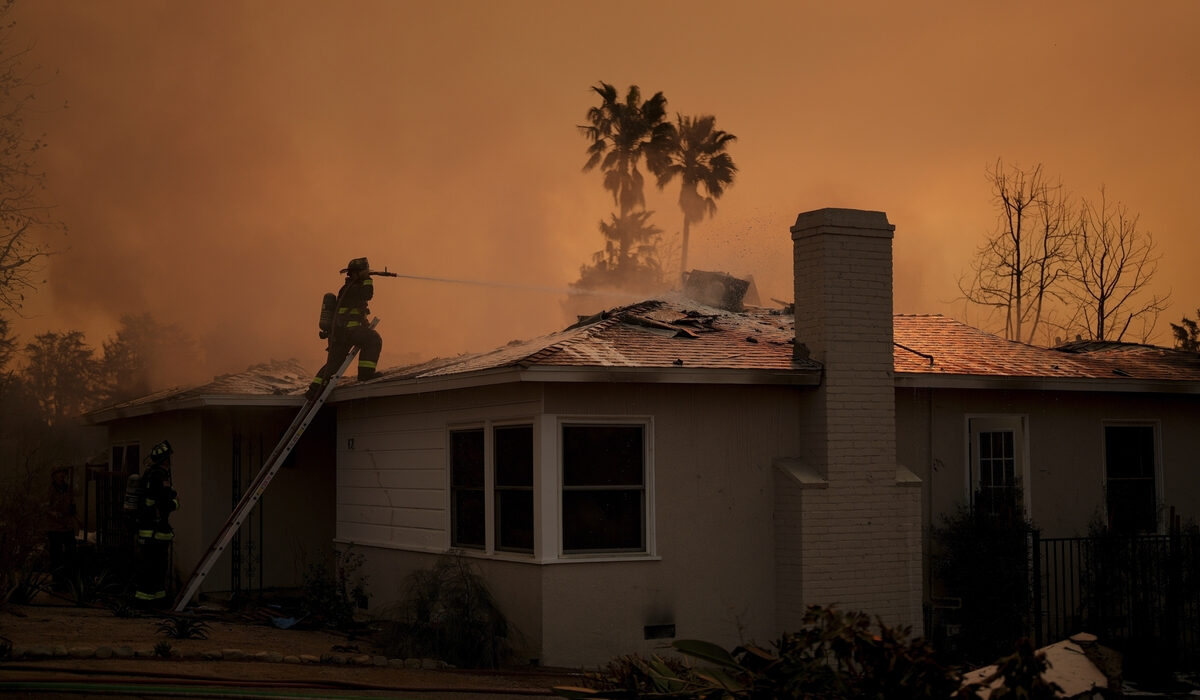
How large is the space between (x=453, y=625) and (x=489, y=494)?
1395 millimetres

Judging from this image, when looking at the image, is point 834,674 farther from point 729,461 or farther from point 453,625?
point 453,625

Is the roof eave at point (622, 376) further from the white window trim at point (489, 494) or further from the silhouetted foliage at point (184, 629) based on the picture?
the silhouetted foliage at point (184, 629)

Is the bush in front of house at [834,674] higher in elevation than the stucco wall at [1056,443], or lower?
lower

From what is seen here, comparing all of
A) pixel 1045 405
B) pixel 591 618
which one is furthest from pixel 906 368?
pixel 591 618

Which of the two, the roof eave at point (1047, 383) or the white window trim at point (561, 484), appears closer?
the white window trim at point (561, 484)

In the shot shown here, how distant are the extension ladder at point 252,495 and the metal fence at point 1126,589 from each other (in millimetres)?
8617

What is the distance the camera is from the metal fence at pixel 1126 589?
46.2ft

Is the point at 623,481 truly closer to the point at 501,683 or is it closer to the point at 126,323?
the point at 501,683

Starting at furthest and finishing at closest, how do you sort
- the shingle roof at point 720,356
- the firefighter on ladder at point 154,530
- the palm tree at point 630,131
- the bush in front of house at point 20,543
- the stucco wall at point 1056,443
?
the palm tree at point 630,131 < the firefighter on ladder at point 154,530 < the stucco wall at point 1056,443 < the bush in front of house at point 20,543 < the shingle roof at point 720,356

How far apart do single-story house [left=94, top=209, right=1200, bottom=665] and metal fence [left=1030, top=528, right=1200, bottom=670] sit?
612 mm

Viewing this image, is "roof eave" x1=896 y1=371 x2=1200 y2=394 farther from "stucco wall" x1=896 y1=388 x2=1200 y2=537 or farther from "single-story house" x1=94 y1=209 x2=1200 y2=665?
"stucco wall" x1=896 y1=388 x2=1200 y2=537

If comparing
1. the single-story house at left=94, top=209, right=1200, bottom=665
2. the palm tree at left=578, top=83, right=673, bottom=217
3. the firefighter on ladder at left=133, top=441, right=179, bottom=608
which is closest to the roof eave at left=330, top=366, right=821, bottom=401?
the single-story house at left=94, top=209, right=1200, bottom=665

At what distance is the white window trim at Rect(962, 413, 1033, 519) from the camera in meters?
14.5

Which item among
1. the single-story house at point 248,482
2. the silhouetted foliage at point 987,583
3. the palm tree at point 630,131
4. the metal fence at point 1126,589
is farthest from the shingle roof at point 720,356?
the palm tree at point 630,131
